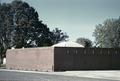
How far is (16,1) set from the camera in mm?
96750

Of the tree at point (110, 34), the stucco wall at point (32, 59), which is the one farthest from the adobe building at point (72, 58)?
the tree at point (110, 34)

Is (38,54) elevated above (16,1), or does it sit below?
below

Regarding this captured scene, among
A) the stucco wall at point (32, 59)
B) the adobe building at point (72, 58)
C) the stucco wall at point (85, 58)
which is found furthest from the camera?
the stucco wall at point (32, 59)

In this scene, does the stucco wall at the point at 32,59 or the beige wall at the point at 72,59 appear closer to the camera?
the beige wall at the point at 72,59

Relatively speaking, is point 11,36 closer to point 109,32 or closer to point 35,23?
point 35,23

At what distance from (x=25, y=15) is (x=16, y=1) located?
525 centimetres

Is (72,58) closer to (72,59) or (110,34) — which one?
(72,59)

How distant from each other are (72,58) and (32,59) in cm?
988

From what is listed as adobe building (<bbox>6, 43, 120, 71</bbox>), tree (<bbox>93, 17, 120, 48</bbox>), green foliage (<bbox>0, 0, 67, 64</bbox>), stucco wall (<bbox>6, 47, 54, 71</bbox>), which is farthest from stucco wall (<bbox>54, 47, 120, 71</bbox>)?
green foliage (<bbox>0, 0, 67, 64</bbox>)

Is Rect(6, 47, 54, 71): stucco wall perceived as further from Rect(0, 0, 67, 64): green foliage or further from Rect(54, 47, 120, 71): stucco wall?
Rect(0, 0, 67, 64): green foliage

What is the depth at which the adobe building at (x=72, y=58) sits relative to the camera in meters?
58.9

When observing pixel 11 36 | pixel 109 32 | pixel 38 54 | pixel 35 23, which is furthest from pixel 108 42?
pixel 38 54

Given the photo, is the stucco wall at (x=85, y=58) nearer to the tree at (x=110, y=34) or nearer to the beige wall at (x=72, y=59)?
the beige wall at (x=72, y=59)

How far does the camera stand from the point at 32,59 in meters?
65.5
